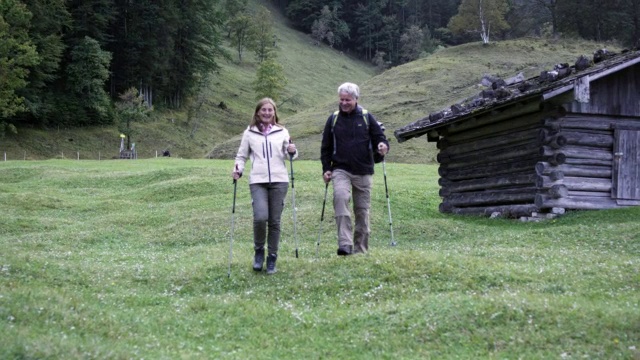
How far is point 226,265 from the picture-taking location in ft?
42.6

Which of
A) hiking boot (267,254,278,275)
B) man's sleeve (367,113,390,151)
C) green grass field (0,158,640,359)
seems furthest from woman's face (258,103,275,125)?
green grass field (0,158,640,359)

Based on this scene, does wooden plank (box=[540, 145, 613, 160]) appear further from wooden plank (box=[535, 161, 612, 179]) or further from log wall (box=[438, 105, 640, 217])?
wooden plank (box=[535, 161, 612, 179])

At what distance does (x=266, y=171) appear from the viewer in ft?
39.1

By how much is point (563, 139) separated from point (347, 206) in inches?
409

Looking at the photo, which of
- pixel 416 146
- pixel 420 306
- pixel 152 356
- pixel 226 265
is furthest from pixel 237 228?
pixel 416 146

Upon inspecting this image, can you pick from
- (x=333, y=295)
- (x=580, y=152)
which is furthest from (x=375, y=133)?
(x=580, y=152)

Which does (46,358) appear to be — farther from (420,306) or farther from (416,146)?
(416,146)

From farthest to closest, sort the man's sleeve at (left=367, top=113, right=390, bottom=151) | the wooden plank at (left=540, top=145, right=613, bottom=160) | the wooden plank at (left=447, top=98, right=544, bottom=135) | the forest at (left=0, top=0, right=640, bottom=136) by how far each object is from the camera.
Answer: the forest at (left=0, top=0, right=640, bottom=136)
the wooden plank at (left=447, top=98, right=544, bottom=135)
the wooden plank at (left=540, top=145, right=613, bottom=160)
the man's sleeve at (left=367, top=113, right=390, bottom=151)

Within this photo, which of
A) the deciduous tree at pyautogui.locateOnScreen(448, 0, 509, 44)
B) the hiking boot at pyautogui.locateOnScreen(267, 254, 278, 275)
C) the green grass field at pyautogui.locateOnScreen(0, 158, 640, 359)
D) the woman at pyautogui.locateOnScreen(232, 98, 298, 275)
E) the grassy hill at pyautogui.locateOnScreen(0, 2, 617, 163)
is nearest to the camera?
the green grass field at pyautogui.locateOnScreen(0, 158, 640, 359)

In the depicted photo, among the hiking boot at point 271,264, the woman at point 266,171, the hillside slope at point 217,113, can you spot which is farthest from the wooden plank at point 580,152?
the hillside slope at point 217,113

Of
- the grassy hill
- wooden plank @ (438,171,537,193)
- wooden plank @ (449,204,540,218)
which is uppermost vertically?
the grassy hill

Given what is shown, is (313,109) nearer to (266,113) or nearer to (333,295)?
(266,113)

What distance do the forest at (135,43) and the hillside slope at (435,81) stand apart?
6.28 m

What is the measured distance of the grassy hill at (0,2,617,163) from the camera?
61.8m
